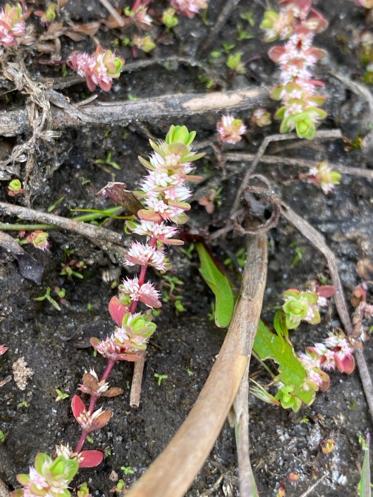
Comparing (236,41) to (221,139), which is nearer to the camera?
(221,139)

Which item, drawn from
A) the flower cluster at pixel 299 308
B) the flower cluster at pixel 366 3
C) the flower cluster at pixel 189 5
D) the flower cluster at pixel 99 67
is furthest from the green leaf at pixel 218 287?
the flower cluster at pixel 366 3

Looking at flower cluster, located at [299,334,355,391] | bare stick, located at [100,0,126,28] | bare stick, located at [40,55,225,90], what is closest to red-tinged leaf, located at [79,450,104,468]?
flower cluster, located at [299,334,355,391]

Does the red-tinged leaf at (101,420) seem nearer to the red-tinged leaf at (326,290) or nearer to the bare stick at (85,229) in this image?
the bare stick at (85,229)

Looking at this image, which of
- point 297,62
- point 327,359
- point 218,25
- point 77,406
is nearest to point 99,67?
point 218,25

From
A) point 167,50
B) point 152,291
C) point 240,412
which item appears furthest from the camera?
point 167,50

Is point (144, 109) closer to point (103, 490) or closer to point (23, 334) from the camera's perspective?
point (23, 334)

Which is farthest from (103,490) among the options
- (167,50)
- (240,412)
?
(167,50)

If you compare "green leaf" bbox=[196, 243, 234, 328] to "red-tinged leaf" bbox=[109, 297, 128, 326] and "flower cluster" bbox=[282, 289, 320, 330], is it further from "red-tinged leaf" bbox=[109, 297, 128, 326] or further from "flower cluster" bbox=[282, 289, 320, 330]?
"red-tinged leaf" bbox=[109, 297, 128, 326]
